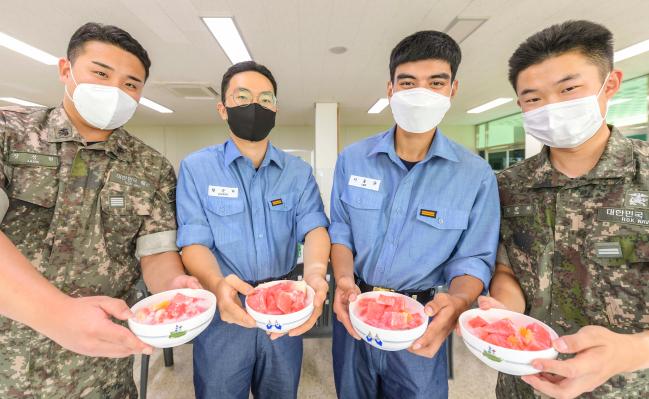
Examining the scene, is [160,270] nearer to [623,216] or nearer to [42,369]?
[42,369]

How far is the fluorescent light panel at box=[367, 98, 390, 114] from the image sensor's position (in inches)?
307

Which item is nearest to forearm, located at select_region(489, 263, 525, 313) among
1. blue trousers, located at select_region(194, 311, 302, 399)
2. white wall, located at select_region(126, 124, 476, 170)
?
blue trousers, located at select_region(194, 311, 302, 399)

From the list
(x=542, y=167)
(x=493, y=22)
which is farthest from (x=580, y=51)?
(x=493, y=22)

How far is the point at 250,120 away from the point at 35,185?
88 centimetres

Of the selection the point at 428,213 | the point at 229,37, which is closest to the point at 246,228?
the point at 428,213

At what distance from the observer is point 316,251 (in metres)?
1.40

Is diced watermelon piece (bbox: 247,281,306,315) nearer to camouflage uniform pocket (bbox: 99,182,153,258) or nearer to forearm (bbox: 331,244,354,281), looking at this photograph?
forearm (bbox: 331,244,354,281)

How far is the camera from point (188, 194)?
1391 mm

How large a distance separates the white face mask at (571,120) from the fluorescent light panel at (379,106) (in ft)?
22.6

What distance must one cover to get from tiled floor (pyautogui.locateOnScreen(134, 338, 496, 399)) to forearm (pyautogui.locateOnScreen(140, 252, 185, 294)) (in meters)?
1.77

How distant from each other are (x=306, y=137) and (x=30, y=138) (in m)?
11.5

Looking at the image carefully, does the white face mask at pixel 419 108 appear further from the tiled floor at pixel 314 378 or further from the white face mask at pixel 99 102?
the tiled floor at pixel 314 378

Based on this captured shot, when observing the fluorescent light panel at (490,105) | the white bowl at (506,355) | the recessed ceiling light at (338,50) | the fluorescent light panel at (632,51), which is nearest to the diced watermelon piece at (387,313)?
the white bowl at (506,355)

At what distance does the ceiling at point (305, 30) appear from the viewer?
11.2 ft
